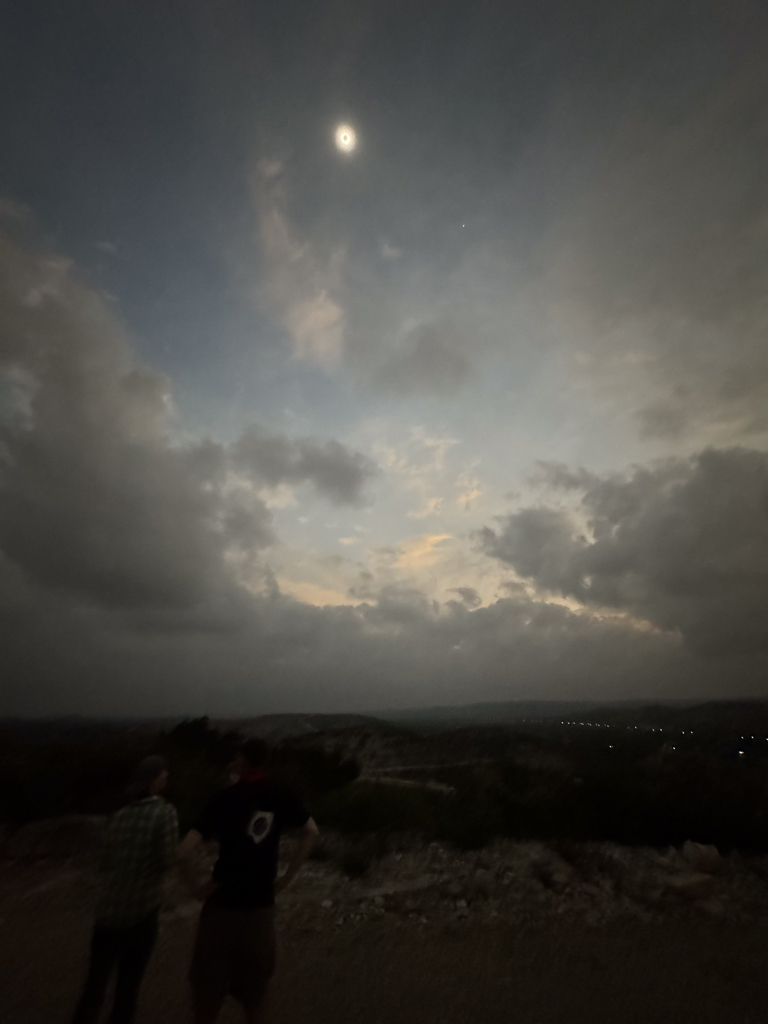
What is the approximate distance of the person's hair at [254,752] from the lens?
12.1 ft

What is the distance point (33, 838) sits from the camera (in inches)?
367

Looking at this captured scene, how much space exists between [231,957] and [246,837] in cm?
73

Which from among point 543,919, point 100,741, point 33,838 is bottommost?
point 543,919

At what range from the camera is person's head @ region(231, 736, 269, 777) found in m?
3.69

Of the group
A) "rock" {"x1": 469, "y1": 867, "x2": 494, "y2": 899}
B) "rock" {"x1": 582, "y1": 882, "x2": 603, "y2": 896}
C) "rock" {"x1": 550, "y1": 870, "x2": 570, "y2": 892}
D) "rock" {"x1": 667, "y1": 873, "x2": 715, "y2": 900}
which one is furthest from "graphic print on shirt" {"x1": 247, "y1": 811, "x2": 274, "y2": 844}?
"rock" {"x1": 667, "y1": 873, "x2": 715, "y2": 900}

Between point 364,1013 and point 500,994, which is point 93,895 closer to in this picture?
point 364,1013

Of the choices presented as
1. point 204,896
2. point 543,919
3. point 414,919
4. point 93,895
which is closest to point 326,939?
point 414,919

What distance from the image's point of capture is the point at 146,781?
3789 mm

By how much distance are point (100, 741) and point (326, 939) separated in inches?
432

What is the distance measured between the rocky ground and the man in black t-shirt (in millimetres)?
2408

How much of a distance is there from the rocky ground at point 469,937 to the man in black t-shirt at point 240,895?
241 centimetres

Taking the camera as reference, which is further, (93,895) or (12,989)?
(93,895)

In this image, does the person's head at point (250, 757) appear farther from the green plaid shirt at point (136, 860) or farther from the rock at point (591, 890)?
the rock at point (591, 890)

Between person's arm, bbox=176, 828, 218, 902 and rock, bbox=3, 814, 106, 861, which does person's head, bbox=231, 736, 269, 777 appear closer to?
person's arm, bbox=176, 828, 218, 902
